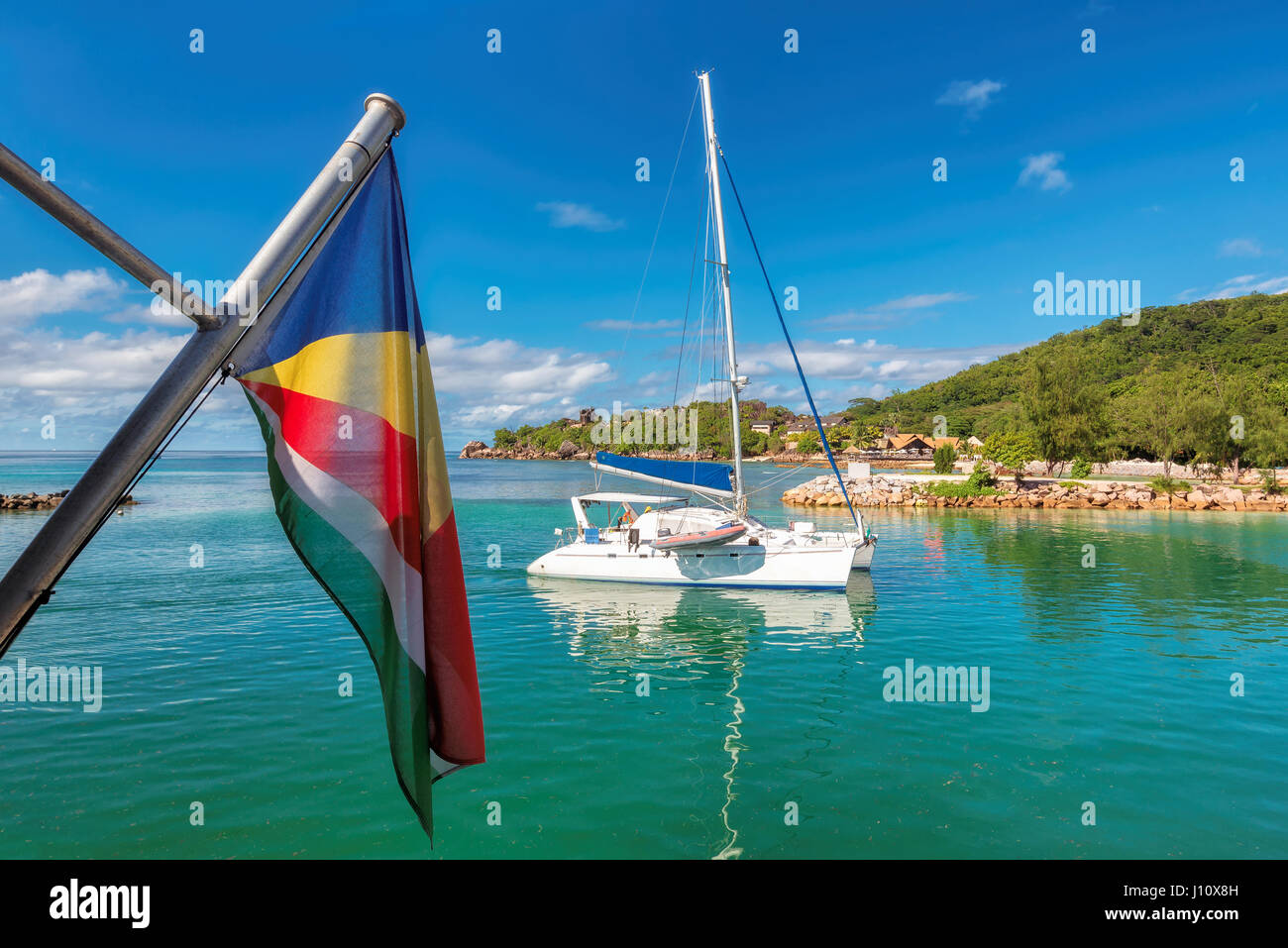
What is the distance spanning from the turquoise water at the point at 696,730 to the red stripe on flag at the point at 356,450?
626 cm

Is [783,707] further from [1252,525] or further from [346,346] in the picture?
[1252,525]

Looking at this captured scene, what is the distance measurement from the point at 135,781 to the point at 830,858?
9389mm

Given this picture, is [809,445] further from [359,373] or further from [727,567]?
[359,373]

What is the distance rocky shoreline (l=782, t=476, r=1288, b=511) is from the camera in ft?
163

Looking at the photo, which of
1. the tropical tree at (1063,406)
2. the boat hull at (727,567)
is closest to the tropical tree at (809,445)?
the tropical tree at (1063,406)

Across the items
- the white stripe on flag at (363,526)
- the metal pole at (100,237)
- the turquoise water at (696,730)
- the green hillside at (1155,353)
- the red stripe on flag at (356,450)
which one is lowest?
the turquoise water at (696,730)

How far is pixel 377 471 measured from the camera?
9.43 feet

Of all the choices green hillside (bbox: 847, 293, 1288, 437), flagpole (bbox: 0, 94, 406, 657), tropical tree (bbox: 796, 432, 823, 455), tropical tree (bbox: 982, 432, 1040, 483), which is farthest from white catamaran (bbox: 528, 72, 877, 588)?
tropical tree (bbox: 796, 432, 823, 455)

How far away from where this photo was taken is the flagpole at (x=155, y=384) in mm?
1993

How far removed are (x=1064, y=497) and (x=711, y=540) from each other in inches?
1736

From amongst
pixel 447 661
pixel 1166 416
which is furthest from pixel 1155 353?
pixel 447 661

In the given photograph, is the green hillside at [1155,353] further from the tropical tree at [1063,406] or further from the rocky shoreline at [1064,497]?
the rocky shoreline at [1064,497]

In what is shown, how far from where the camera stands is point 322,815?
→ 837cm
